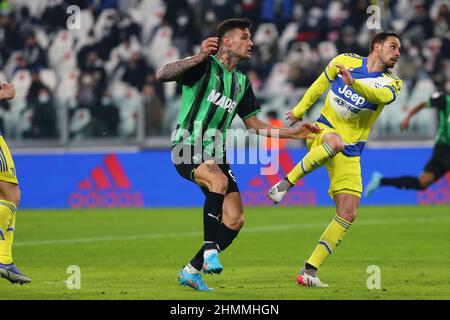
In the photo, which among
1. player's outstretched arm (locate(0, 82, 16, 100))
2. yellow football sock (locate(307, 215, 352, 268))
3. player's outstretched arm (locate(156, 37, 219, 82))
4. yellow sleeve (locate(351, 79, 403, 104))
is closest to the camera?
player's outstretched arm (locate(156, 37, 219, 82))

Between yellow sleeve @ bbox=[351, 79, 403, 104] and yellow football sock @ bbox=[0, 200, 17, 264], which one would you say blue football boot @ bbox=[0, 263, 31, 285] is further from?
yellow sleeve @ bbox=[351, 79, 403, 104]

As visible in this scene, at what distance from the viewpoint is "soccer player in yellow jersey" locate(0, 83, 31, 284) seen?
32.9ft

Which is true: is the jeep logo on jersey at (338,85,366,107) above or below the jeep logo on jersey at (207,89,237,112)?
above

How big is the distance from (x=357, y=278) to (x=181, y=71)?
123 inches

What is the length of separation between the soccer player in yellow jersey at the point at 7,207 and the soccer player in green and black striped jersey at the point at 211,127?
159cm

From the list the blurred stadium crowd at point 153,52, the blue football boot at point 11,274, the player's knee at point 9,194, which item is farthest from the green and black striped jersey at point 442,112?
the blue football boot at point 11,274

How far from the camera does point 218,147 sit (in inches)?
393

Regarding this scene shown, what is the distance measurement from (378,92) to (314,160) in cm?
92

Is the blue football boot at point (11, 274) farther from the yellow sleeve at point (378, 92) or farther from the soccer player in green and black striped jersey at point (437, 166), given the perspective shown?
the soccer player in green and black striped jersey at point (437, 166)

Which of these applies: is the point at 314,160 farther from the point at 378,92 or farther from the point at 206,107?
the point at 206,107

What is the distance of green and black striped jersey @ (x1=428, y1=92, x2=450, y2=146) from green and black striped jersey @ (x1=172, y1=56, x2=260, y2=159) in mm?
8328

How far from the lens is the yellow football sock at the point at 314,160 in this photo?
34.4 feet

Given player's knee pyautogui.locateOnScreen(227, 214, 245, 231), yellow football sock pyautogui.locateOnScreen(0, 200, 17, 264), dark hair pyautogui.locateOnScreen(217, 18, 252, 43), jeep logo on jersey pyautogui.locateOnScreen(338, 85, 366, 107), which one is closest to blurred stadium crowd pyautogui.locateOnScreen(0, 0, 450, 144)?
jeep logo on jersey pyautogui.locateOnScreen(338, 85, 366, 107)
